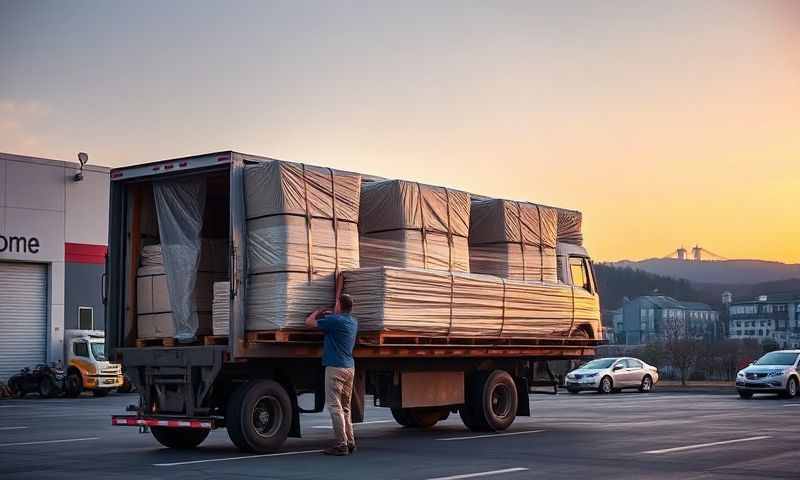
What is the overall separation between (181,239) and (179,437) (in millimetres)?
2759

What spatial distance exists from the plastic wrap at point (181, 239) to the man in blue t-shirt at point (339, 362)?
85.8 inches

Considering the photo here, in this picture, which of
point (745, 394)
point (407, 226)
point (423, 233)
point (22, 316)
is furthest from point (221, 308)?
point (22, 316)

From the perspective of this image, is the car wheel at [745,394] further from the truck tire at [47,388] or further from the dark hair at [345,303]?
the dark hair at [345,303]

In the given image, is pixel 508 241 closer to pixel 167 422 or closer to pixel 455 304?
pixel 455 304

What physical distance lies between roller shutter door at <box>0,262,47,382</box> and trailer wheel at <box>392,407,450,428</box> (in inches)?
994

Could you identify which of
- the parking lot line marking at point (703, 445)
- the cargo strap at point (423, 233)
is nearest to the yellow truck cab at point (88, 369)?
the cargo strap at point (423, 233)

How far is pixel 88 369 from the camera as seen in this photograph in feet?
129

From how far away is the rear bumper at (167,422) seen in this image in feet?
46.5

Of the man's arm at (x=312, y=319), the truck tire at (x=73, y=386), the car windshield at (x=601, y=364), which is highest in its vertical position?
the man's arm at (x=312, y=319)

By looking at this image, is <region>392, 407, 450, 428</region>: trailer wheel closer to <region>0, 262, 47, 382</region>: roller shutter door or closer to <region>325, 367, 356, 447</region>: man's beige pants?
<region>325, 367, 356, 447</region>: man's beige pants

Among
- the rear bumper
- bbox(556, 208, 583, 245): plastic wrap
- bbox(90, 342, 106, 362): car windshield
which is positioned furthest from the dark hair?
bbox(90, 342, 106, 362): car windshield

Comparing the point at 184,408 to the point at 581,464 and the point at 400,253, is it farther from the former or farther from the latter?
the point at 581,464

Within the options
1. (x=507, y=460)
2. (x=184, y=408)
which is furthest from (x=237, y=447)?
(x=507, y=460)

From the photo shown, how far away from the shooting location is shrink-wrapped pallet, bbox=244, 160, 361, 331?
14.4 meters
